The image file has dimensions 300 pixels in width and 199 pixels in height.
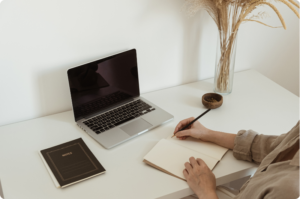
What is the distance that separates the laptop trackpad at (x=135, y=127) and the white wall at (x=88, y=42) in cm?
28

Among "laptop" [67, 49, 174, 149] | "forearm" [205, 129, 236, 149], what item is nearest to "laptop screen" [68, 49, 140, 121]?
"laptop" [67, 49, 174, 149]

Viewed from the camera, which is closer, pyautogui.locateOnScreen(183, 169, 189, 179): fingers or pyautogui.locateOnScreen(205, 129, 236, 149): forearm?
pyautogui.locateOnScreen(183, 169, 189, 179): fingers

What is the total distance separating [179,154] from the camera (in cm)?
112

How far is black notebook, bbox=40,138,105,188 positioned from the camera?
1018 mm

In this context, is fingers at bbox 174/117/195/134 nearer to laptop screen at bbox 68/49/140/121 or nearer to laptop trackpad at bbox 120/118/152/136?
laptop trackpad at bbox 120/118/152/136

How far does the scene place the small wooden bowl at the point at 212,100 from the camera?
1374 mm

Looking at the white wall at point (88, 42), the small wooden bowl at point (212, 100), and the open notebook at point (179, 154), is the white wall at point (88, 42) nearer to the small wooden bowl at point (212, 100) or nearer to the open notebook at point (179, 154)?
the small wooden bowl at point (212, 100)

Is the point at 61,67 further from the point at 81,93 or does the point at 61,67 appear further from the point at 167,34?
the point at 167,34

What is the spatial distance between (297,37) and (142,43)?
3.01 ft

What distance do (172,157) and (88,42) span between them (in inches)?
22.5

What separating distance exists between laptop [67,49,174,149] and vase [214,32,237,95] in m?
0.33

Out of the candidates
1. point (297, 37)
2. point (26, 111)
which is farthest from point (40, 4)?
point (297, 37)

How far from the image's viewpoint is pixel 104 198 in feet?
3.14

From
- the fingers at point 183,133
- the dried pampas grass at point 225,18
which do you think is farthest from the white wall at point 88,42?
the fingers at point 183,133
